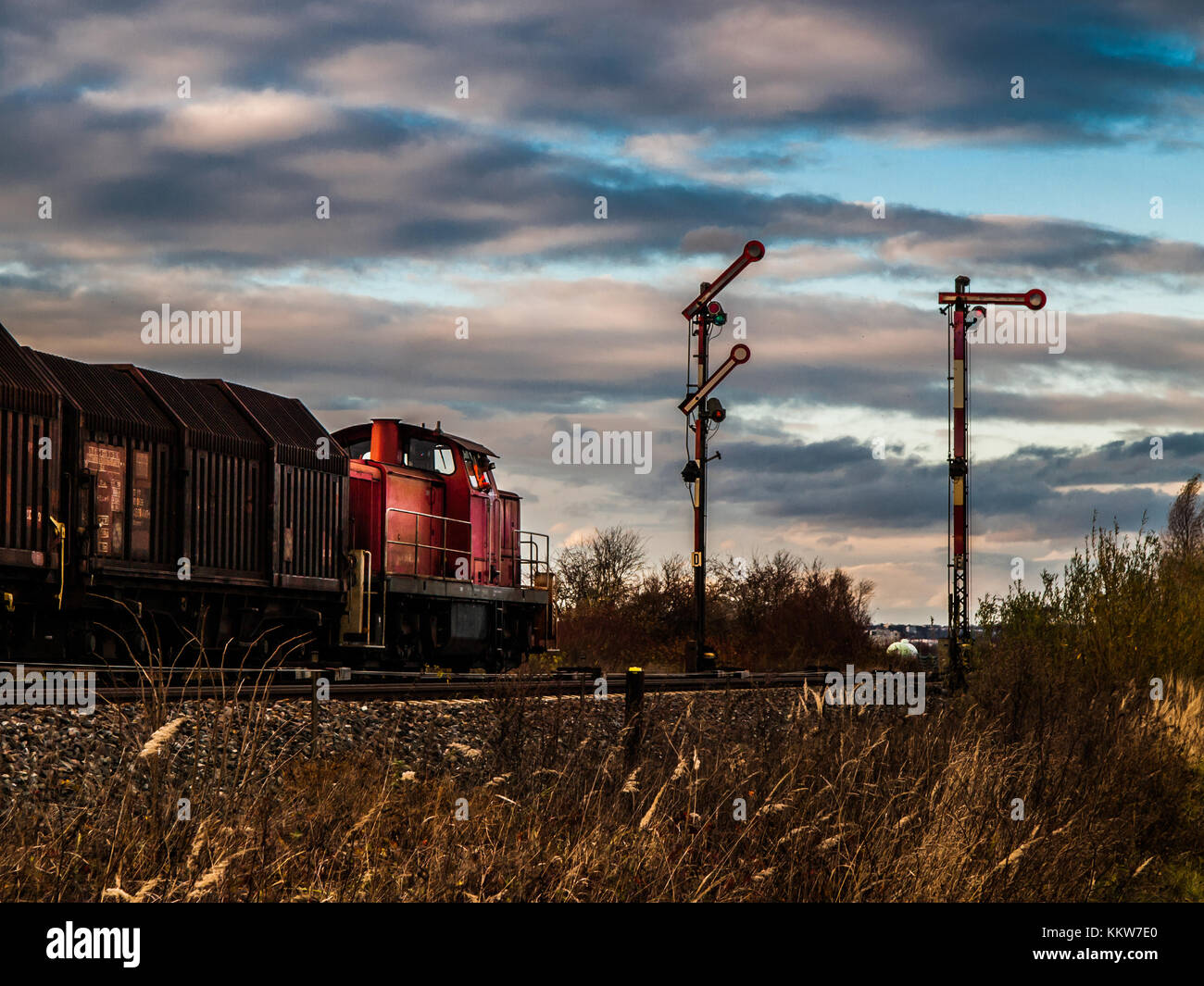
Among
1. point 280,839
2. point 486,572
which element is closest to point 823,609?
point 486,572

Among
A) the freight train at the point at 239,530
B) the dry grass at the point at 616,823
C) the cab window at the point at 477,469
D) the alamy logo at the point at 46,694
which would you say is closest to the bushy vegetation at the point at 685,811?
the dry grass at the point at 616,823

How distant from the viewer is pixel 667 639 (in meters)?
43.2

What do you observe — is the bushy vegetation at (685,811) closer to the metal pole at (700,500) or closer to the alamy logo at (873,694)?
the alamy logo at (873,694)

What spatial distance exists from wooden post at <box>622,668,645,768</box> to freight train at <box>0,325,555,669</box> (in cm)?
340

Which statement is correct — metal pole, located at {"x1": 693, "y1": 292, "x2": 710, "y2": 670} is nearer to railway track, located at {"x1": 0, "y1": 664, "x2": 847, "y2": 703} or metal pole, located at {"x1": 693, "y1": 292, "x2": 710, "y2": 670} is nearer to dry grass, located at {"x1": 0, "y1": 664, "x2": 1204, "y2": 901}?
railway track, located at {"x1": 0, "y1": 664, "x2": 847, "y2": 703}

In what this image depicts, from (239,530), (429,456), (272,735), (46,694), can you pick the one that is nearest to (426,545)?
(429,456)

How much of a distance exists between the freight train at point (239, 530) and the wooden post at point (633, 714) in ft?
11.1

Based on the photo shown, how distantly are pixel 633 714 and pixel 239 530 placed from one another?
9.93m

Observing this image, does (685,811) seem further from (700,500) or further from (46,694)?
(700,500)
